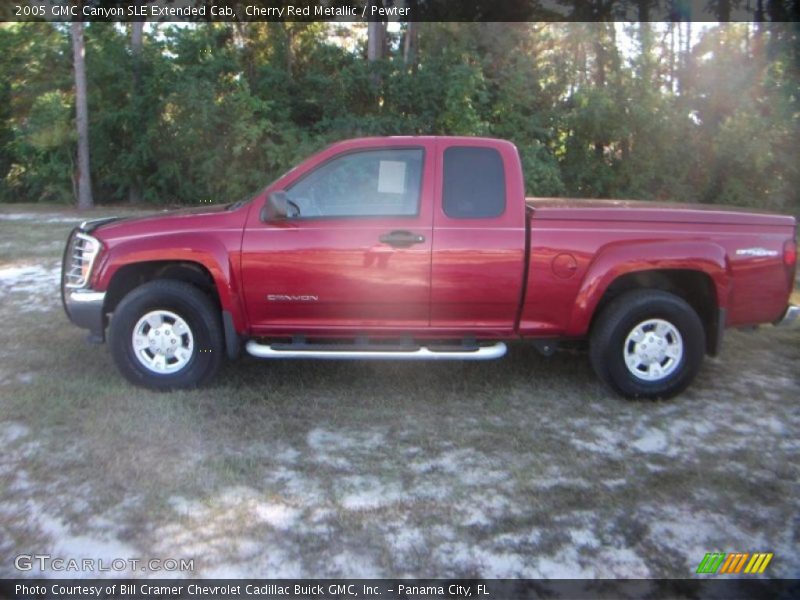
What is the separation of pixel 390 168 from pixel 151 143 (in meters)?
16.3

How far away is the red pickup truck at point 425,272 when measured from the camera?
530 cm

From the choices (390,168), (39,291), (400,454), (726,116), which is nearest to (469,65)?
(726,116)

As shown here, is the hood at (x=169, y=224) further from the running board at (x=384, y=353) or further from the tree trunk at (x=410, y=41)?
the tree trunk at (x=410, y=41)

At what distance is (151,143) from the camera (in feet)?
66.0

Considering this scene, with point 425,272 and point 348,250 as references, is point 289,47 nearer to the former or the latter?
point 348,250

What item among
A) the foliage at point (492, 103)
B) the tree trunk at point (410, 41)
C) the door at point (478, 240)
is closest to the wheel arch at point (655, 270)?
the door at point (478, 240)

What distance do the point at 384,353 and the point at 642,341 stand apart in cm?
182

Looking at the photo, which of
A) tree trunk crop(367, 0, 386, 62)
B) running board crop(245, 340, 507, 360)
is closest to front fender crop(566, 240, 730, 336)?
running board crop(245, 340, 507, 360)

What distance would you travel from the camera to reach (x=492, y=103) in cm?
1895

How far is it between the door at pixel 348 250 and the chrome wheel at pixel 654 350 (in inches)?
58.1

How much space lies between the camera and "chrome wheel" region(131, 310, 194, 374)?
5.48m

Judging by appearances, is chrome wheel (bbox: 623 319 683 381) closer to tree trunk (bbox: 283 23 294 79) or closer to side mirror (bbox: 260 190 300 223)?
side mirror (bbox: 260 190 300 223)

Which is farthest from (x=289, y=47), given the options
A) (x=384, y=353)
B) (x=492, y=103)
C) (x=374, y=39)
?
(x=384, y=353)

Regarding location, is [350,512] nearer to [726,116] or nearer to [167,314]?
[167,314]
